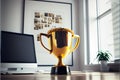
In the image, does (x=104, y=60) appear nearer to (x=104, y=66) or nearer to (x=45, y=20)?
(x=104, y=66)

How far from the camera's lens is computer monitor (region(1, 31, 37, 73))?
1.28 m

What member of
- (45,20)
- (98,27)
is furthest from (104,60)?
(45,20)

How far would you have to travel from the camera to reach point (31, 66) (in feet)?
4.56

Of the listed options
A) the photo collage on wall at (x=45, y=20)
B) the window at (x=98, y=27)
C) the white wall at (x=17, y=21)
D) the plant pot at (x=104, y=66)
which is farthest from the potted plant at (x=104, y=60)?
the photo collage on wall at (x=45, y=20)

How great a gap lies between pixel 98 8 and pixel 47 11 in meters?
0.60

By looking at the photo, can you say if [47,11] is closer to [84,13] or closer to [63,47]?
[84,13]

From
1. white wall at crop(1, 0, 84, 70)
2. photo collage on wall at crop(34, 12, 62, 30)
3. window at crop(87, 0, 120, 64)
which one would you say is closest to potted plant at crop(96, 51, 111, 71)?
window at crop(87, 0, 120, 64)

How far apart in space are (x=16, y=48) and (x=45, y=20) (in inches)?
37.9

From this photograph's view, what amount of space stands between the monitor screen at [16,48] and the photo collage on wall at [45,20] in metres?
0.77

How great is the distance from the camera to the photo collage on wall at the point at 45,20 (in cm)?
223

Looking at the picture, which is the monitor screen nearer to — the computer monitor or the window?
the computer monitor

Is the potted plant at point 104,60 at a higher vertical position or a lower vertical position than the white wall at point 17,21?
lower

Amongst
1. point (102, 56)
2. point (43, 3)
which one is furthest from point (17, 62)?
point (43, 3)

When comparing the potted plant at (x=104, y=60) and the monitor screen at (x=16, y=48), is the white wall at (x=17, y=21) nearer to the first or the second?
the potted plant at (x=104, y=60)
